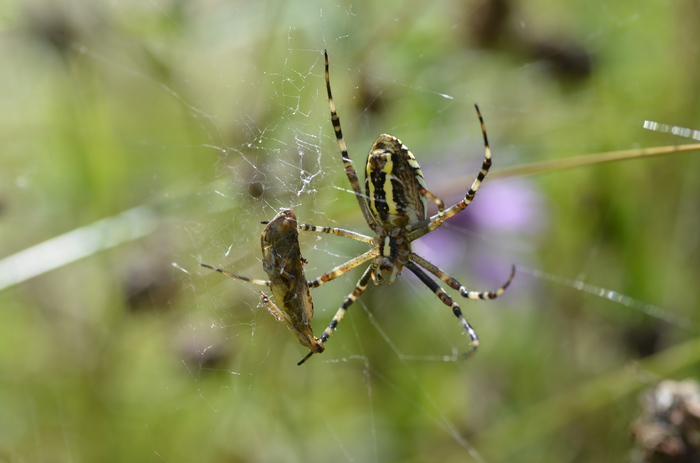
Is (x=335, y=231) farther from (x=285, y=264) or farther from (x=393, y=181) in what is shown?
(x=285, y=264)

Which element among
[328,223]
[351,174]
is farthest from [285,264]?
[328,223]

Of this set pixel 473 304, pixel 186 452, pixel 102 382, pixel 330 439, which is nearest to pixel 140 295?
pixel 102 382

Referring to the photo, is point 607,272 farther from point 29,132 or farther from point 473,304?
point 29,132

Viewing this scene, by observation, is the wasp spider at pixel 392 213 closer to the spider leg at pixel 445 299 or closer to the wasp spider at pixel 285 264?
the spider leg at pixel 445 299

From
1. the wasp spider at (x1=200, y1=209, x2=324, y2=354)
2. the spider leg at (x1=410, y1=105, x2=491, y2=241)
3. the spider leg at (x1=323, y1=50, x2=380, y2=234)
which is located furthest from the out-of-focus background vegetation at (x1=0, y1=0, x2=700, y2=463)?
the wasp spider at (x1=200, y1=209, x2=324, y2=354)

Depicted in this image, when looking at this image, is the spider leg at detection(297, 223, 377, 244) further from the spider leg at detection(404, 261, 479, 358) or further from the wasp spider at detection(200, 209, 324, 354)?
the wasp spider at detection(200, 209, 324, 354)
